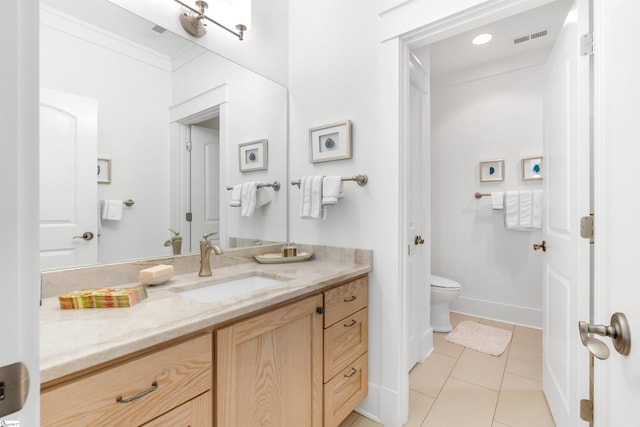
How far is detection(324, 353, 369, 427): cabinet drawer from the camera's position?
1.34 meters

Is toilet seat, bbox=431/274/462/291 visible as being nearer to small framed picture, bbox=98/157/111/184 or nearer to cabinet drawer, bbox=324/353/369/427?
cabinet drawer, bbox=324/353/369/427

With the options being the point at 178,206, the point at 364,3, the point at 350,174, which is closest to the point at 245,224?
the point at 178,206

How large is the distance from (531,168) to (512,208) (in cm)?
40

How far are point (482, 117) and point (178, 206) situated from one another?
9.61 feet

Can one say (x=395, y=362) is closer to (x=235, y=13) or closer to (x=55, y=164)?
(x=55, y=164)

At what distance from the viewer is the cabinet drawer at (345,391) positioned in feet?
4.38

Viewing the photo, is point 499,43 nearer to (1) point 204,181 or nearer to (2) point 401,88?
(2) point 401,88

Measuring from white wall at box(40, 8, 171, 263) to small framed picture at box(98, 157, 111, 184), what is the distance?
0.02m

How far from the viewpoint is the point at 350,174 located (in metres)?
1.72

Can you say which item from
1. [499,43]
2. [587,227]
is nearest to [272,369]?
[587,227]

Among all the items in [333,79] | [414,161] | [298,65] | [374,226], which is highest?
[298,65]

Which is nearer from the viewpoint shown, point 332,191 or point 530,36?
point 332,191

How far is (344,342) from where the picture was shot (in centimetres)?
144

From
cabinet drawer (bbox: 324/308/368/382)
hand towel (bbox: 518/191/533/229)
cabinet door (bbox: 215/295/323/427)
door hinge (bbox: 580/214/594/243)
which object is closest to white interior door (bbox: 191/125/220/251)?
cabinet door (bbox: 215/295/323/427)
